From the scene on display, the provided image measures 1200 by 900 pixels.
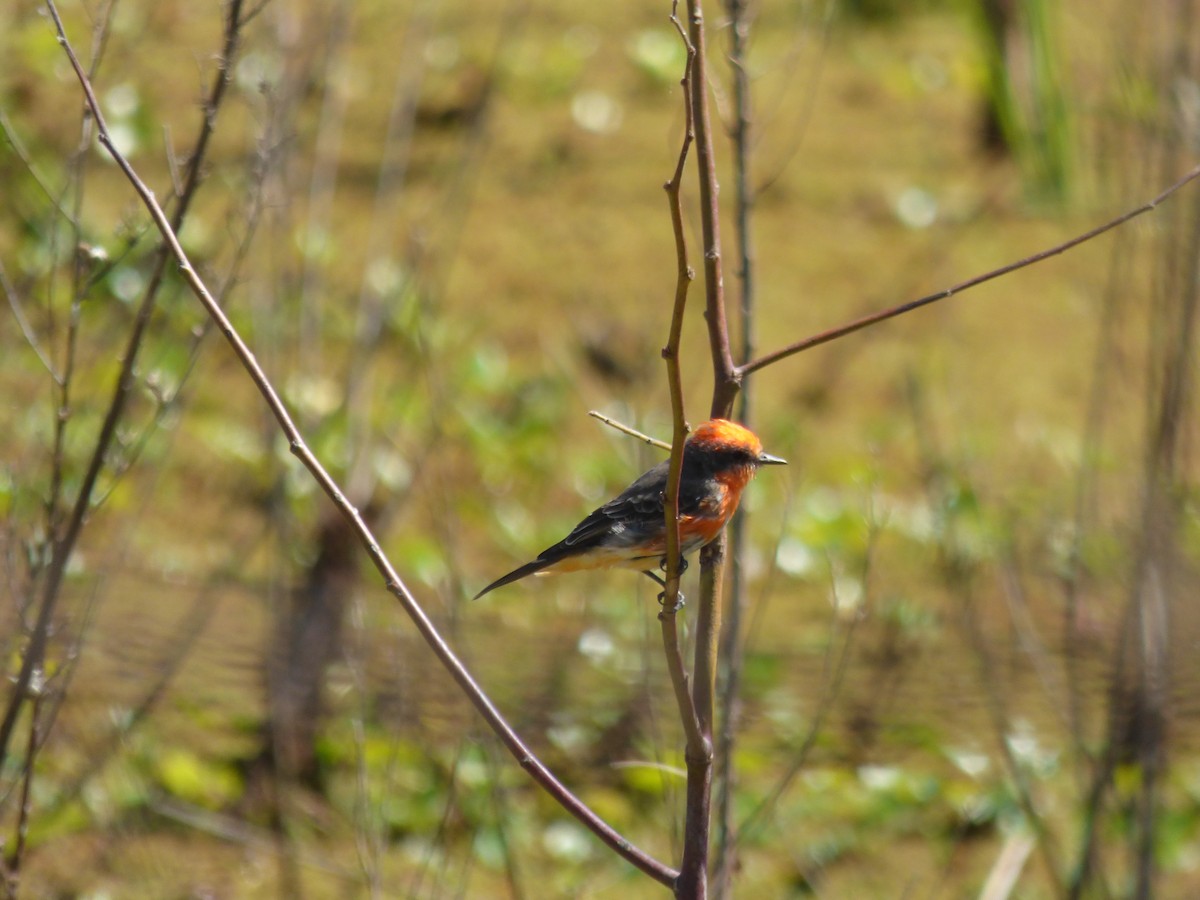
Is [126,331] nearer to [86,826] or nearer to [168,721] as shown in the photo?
[168,721]

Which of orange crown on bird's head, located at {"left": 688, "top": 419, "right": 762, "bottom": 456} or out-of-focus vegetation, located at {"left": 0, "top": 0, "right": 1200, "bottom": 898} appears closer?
orange crown on bird's head, located at {"left": 688, "top": 419, "right": 762, "bottom": 456}

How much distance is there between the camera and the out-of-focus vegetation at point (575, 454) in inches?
161

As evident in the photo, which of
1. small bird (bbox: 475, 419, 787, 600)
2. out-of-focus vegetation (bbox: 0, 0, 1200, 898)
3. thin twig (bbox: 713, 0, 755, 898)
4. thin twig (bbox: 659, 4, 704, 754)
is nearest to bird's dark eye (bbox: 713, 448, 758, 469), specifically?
small bird (bbox: 475, 419, 787, 600)

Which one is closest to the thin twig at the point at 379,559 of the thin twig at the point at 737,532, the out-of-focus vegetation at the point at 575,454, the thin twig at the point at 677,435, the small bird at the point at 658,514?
the thin twig at the point at 677,435

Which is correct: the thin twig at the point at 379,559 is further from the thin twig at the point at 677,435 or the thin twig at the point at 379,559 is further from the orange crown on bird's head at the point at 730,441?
the orange crown on bird's head at the point at 730,441

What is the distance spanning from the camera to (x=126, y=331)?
6.52 metres

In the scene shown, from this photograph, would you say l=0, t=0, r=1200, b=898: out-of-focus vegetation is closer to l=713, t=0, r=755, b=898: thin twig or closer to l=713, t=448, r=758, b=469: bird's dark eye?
l=713, t=0, r=755, b=898: thin twig

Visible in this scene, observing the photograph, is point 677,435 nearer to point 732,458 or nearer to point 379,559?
point 379,559

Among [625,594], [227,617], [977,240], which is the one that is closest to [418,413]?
[625,594]

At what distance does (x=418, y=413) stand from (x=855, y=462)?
226cm

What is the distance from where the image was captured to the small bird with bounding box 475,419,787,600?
3346 mm

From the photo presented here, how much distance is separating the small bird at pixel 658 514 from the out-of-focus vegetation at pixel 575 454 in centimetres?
16

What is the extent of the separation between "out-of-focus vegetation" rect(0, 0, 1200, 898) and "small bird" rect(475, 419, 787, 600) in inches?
6.3

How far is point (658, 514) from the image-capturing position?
11.9 ft
